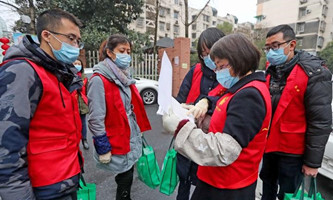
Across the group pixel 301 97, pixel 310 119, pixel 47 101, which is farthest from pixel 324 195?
pixel 47 101

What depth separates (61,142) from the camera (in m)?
1.21

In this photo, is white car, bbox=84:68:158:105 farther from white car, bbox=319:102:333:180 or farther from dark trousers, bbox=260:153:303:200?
white car, bbox=319:102:333:180

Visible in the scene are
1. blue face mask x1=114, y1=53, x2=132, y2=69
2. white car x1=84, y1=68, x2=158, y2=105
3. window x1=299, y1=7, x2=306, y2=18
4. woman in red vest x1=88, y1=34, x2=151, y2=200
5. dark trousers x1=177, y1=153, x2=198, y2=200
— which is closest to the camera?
woman in red vest x1=88, y1=34, x2=151, y2=200

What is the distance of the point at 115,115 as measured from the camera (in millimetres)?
1913

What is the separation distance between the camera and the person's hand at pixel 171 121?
1.02m

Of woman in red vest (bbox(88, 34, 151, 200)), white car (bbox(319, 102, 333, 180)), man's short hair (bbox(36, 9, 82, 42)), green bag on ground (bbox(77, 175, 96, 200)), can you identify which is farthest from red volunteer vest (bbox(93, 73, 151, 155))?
white car (bbox(319, 102, 333, 180))

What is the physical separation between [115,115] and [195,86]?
0.87 m

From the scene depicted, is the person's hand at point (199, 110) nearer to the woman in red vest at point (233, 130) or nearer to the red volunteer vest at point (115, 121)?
the woman in red vest at point (233, 130)

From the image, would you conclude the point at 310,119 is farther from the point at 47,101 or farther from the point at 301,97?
the point at 47,101

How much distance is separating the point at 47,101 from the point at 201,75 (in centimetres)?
140

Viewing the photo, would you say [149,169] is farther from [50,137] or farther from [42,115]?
[42,115]

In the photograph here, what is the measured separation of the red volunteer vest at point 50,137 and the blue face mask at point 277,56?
6.02 ft

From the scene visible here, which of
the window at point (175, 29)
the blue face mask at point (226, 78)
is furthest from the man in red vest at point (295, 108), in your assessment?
the window at point (175, 29)

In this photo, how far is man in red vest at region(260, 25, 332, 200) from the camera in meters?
1.63
